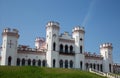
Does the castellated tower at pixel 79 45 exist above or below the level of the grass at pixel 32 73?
above

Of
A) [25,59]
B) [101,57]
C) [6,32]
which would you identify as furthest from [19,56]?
[101,57]

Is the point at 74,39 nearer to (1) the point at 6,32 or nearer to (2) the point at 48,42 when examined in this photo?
(2) the point at 48,42

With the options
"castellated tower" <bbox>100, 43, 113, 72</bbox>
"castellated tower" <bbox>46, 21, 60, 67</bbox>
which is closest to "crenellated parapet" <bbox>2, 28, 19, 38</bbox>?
"castellated tower" <bbox>46, 21, 60, 67</bbox>

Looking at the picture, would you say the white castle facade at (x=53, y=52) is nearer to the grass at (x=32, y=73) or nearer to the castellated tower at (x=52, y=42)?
the castellated tower at (x=52, y=42)

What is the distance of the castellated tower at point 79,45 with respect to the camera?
75.0 m

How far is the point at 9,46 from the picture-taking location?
66.4 m

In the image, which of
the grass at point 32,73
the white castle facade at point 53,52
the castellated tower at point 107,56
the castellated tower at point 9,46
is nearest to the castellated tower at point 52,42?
the white castle facade at point 53,52

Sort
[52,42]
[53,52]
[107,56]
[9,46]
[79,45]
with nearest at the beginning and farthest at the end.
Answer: [9,46]
[53,52]
[52,42]
[79,45]
[107,56]

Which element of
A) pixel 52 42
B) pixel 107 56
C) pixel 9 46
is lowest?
pixel 107 56

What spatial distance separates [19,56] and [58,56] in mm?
11733

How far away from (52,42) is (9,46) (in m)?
12.9

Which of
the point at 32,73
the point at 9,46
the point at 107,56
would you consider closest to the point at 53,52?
the point at 9,46

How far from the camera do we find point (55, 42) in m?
72.5

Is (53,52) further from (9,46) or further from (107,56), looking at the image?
(107,56)
